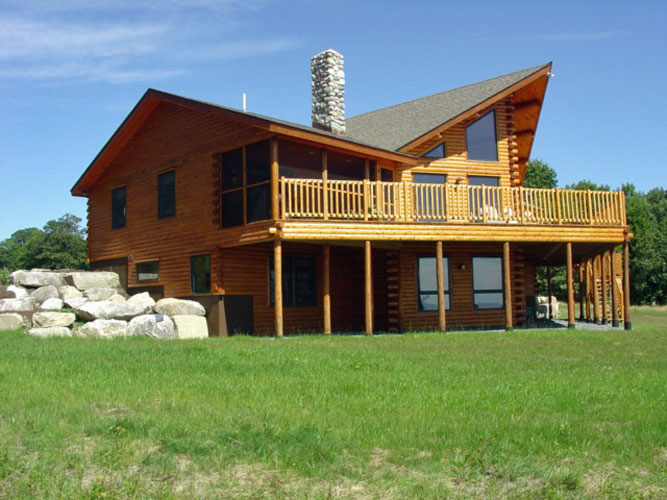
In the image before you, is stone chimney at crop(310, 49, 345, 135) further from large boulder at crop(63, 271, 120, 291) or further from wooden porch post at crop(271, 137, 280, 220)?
large boulder at crop(63, 271, 120, 291)

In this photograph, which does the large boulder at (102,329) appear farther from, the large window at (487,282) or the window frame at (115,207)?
the large window at (487,282)

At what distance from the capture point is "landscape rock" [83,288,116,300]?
63.2ft

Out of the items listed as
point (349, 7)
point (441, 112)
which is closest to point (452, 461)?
point (349, 7)

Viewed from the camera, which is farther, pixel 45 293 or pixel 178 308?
pixel 45 293

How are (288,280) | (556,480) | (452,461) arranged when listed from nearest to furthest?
(556,480)
(452,461)
(288,280)

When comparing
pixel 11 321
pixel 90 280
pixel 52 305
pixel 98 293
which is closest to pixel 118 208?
pixel 90 280

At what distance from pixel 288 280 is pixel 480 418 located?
13354 mm

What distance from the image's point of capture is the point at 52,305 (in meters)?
18.2

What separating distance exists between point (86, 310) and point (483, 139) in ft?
44.5

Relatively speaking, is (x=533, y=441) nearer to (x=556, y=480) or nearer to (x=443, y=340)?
(x=556, y=480)

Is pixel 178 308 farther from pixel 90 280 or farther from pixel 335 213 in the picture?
pixel 335 213

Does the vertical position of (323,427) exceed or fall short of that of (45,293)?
it falls short

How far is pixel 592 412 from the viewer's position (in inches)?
297

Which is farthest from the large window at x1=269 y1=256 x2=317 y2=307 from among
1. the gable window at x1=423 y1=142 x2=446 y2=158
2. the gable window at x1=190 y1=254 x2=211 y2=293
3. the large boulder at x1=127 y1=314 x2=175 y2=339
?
the gable window at x1=423 y1=142 x2=446 y2=158
